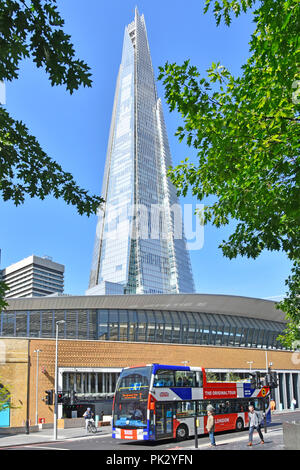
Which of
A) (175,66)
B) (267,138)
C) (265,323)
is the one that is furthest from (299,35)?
(265,323)

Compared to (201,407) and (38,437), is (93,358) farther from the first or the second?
(201,407)

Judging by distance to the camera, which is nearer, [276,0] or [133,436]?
[276,0]

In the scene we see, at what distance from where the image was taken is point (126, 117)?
187 meters

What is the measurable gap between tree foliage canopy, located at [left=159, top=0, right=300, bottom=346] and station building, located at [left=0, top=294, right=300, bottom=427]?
29132 millimetres

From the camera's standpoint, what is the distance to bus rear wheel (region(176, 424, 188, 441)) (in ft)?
81.5

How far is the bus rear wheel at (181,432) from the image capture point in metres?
24.8

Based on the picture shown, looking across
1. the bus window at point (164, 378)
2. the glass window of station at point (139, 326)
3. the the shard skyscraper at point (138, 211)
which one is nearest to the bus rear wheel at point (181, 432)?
the bus window at point (164, 378)

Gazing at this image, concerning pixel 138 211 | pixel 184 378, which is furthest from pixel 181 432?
pixel 138 211

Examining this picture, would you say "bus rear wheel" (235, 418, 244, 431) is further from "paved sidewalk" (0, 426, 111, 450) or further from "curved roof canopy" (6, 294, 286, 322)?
"curved roof canopy" (6, 294, 286, 322)

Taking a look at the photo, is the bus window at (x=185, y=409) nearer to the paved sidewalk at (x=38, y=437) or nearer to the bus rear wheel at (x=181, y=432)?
the bus rear wheel at (x=181, y=432)

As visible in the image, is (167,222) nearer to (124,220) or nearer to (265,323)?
(124,220)

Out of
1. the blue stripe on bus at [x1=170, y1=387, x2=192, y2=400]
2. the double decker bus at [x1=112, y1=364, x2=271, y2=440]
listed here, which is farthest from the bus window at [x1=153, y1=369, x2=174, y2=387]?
the blue stripe on bus at [x1=170, y1=387, x2=192, y2=400]

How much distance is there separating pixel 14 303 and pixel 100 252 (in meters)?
113

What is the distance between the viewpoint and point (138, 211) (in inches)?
6585
